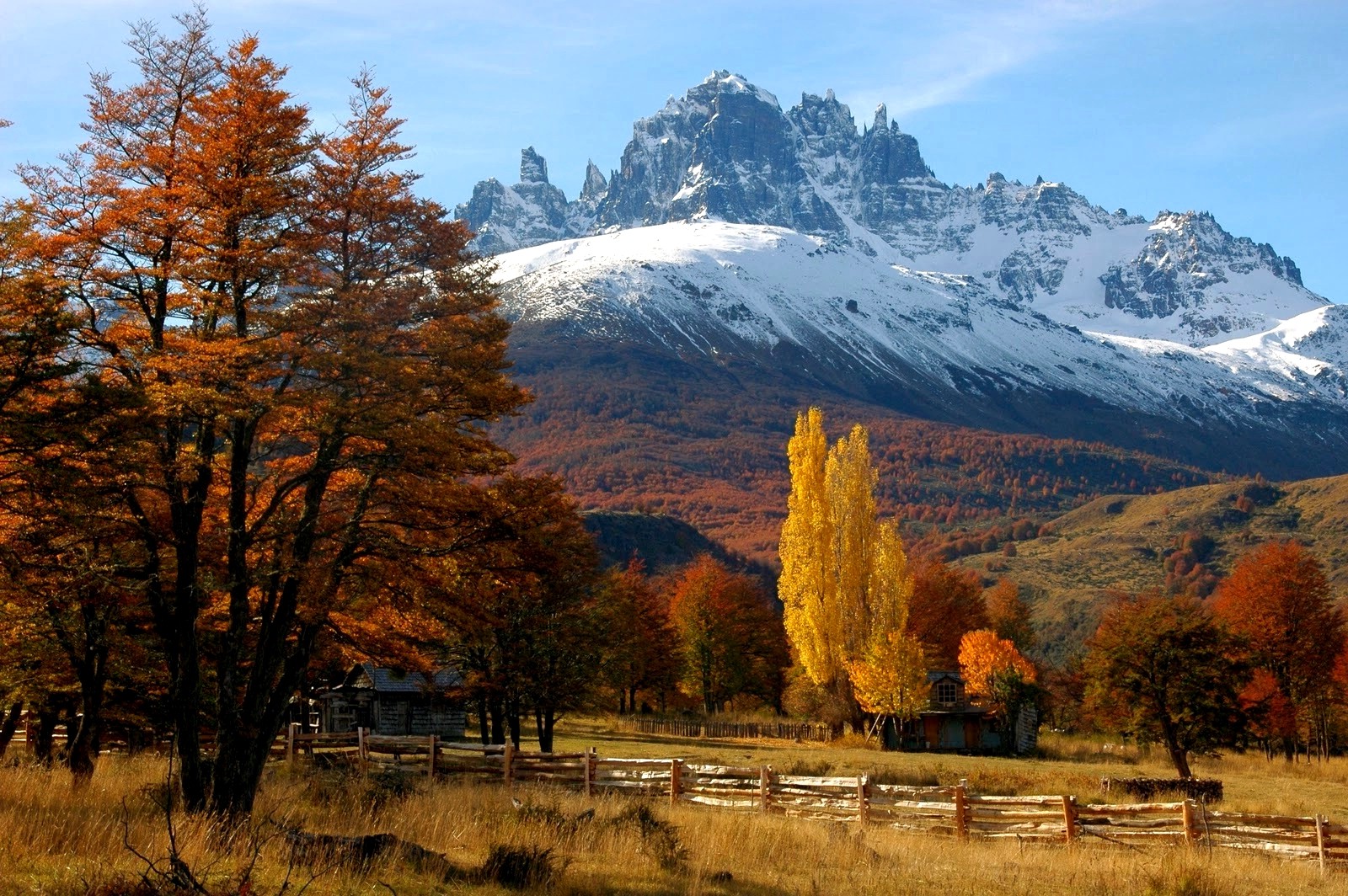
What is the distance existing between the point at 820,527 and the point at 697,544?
96.1 m

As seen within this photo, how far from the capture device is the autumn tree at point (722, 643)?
7206cm

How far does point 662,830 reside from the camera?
15.7m

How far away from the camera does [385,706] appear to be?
5100 centimetres

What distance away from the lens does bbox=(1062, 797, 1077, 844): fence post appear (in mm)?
21078

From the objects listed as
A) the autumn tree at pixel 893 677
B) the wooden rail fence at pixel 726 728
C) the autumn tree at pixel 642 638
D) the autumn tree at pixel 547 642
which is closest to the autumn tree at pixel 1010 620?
the autumn tree at pixel 642 638

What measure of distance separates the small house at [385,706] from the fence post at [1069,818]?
1206 inches

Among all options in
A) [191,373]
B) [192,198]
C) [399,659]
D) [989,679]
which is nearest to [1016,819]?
[399,659]

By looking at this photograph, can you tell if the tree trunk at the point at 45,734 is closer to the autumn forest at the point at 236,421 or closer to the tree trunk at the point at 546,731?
the autumn forest at the point at 236,421

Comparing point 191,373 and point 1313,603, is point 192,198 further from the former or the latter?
point 1313,603

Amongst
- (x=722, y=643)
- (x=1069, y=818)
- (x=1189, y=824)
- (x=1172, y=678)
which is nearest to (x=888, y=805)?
(x=1069, y=818)

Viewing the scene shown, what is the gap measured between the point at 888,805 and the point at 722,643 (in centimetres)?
4860

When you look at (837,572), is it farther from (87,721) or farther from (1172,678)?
(87,721)

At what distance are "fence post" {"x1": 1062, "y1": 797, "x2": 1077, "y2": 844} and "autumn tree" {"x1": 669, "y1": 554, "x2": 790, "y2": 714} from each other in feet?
165

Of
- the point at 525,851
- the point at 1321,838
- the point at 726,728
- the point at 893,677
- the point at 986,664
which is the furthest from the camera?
the point at 986,664
